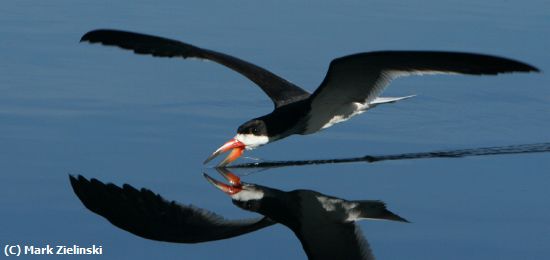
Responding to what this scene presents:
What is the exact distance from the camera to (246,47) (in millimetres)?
11430

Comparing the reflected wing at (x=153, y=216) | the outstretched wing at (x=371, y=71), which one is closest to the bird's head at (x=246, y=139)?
the outstretched wing at (x=371, y=71)

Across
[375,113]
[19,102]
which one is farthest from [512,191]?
[19,102]

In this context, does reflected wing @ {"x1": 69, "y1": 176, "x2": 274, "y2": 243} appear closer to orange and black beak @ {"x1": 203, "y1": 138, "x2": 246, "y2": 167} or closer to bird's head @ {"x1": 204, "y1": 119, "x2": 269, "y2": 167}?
orange and black beak @ {"x1": 203, "y1": 138, "x2": 246, "y2": 167}

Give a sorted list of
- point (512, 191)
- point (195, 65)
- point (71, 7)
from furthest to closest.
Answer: point (71, 7), point (195, 65), point (512, 191)

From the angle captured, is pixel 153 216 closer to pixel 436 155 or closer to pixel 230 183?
pixel 230 183

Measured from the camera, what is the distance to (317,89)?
8.64 metres

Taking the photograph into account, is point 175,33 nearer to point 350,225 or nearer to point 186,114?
point 186,114

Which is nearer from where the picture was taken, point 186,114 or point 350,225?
point 350,225

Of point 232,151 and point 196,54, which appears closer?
point 232,151

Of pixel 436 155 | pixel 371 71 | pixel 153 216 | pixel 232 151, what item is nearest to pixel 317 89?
pixel 371 71

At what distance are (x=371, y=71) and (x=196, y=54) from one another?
1415mm

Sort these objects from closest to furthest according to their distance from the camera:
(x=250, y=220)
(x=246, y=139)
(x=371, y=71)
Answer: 1. (x=250, y=220)
2. (x=371, y=71)
3. (x=246, y=139)

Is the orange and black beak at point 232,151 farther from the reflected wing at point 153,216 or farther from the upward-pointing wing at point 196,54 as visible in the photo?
the reflected wing at point 153,216

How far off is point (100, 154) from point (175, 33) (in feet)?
10.9
